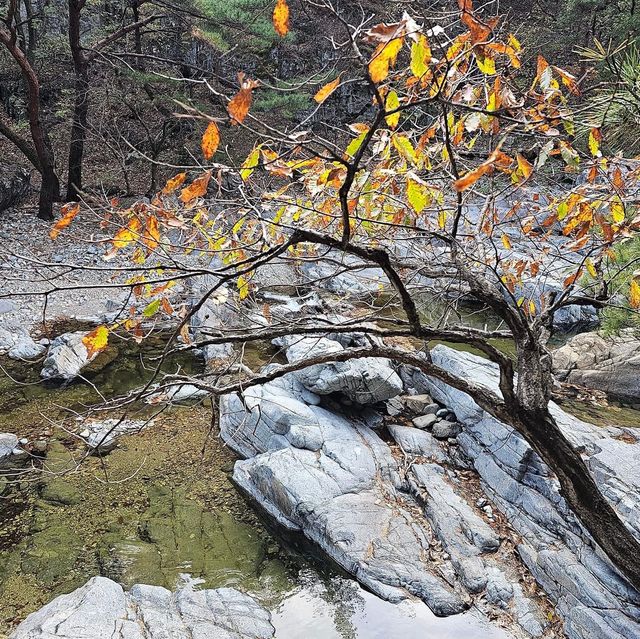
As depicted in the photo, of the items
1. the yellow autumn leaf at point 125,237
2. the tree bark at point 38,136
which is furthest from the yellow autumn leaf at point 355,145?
the tree bark at point 38,136

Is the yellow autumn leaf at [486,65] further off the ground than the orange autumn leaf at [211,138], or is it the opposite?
the yellow autumn leaf at [486,65]

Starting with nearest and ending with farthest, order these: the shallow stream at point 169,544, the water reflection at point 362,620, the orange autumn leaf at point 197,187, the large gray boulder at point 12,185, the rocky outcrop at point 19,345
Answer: the orange autumn leaf at point 197,187 < the water reflection at point 362,620 < the shallow stream at point 169,544 < the rocky outcrop at point 19,345 < the large gray boulder at point 12,185

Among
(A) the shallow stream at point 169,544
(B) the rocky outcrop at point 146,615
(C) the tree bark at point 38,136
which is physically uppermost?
(C) the tree bark at point 38,136

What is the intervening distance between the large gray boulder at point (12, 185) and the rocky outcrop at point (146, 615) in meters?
11.0

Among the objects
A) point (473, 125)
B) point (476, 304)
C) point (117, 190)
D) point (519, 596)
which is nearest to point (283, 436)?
point (519, 596)

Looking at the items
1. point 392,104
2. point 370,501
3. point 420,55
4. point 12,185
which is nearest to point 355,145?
point 392,104

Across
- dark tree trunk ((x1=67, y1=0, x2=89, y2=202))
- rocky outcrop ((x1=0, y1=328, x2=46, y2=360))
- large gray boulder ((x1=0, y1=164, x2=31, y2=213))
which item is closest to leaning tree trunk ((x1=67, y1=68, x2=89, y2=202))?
dark tree trunk ((x1=67, y1=0, x2=89, y2=202))

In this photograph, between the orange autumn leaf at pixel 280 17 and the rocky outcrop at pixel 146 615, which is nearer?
the orange autumn leaf at pixel 280 17

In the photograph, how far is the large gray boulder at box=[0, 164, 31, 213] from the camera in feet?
42.2

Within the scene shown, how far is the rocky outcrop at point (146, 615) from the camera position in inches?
143

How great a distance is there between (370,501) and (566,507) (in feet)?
5.43

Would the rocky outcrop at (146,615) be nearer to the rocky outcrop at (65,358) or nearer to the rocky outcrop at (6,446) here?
the rocky outcrop at (6,446)

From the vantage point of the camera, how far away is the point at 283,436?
248 inches

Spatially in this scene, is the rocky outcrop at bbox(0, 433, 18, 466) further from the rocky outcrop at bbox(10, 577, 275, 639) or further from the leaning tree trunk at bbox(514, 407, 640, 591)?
the leaning tree trunk at bbox(514, 407, 640, 591)
